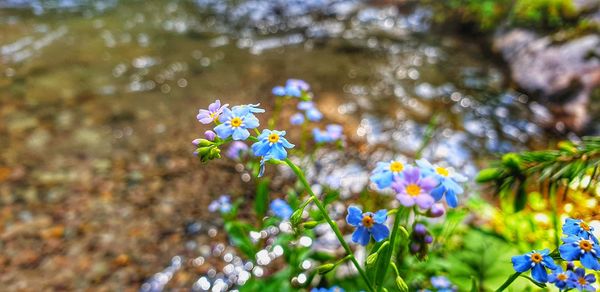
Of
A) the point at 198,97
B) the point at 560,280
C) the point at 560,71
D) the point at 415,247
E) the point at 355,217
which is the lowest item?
the point at 198,97

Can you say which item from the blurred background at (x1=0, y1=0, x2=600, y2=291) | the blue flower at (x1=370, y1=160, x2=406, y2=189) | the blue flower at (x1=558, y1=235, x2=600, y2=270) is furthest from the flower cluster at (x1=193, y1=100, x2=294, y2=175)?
the blurred background at (x1=0, y1=0, x2=600, y2=291)

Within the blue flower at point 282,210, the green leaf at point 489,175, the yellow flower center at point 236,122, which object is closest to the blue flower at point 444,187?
the yellow flower center at point 236,122

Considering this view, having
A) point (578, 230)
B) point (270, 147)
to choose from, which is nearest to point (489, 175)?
point (578, 230)

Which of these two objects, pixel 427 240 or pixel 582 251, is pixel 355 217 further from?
pixel 582 251

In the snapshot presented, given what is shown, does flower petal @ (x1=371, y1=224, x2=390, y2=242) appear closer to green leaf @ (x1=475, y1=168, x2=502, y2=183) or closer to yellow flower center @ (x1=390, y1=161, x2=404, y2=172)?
yellow flower center @ (x1=390, y1=161, x2=404, y2=172)

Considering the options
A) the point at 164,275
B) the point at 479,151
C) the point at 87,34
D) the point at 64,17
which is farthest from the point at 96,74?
the point at 479,151
